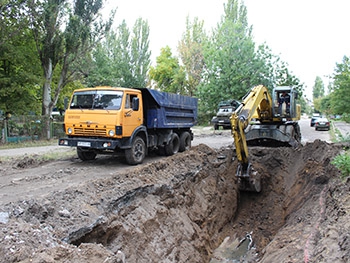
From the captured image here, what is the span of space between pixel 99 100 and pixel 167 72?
1347 inches

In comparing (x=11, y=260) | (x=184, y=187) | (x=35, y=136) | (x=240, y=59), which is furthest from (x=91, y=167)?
(x=240, y=59)

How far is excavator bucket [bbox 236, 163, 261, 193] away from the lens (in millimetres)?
8484

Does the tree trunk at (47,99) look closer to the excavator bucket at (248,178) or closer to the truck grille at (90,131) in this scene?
the truck grille at (90,131)

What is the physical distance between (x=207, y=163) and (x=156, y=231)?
3.99m

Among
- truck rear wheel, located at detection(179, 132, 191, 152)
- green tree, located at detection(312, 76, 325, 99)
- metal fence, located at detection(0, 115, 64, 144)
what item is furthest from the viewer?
green tree, located at detection(312, 76, 325, 99)

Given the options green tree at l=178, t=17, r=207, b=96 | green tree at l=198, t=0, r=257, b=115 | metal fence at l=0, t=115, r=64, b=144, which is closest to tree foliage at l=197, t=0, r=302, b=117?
green tree at l=198, t=0, r=257, b=115

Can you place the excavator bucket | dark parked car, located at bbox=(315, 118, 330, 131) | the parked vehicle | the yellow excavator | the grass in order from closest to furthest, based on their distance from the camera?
the excavator bucket
the parked vehicle
the yellow excavator
the grass
dark parked car, located at bbox=(315, 118, 330, 131)

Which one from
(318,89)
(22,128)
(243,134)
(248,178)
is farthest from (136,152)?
(318,89)

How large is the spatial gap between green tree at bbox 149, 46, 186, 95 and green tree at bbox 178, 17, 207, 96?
0.99 m

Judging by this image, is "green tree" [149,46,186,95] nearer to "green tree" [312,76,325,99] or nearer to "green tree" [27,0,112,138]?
"green tree" [27,0,112,138]

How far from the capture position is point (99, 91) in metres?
9.38

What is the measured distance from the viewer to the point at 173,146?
40.0 feet

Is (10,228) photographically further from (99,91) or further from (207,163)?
(207,163)

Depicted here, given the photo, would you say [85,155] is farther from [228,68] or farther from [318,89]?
[318,89]
